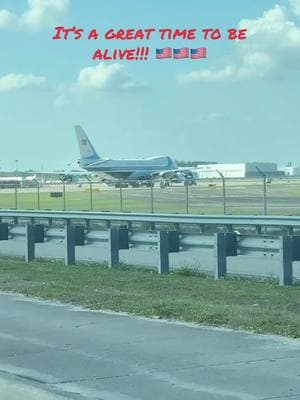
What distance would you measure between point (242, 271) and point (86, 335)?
652 centimetres

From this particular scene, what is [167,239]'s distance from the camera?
16.5 metres

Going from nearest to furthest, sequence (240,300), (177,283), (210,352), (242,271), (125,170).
A: (210,352), (240,300), (177,283), (242,271), (125,170)

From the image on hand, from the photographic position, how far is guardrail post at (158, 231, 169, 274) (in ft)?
53.9

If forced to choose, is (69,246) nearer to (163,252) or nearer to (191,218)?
(191,218)

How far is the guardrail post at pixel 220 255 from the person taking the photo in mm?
15358

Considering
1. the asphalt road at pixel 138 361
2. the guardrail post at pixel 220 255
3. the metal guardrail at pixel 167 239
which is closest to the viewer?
the asphalt road at pixel 138 361

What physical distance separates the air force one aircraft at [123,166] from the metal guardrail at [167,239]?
4770 cm

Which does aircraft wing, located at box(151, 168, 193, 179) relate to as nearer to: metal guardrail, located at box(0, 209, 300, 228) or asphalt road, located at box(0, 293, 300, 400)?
metal guardrail, located at box(0, 209, 300, 228)

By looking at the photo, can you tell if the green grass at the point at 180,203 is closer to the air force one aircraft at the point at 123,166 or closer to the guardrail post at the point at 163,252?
the guardrail post at the point at 163,252

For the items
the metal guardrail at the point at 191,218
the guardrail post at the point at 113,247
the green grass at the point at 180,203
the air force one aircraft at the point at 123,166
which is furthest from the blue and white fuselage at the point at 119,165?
the guardrail post at the point at 113,247

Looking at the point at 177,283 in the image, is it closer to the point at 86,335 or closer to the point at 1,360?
the point at 86,335

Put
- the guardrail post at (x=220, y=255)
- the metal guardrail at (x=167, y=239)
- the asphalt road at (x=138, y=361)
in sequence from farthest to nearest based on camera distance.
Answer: the guardrail post at (x=220, y=255), the metal guardrail at (x=167, y=239), the asphalt road at (x=138, y=361)

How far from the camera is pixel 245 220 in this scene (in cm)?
1712

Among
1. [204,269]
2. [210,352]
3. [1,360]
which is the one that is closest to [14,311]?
[1,360]
